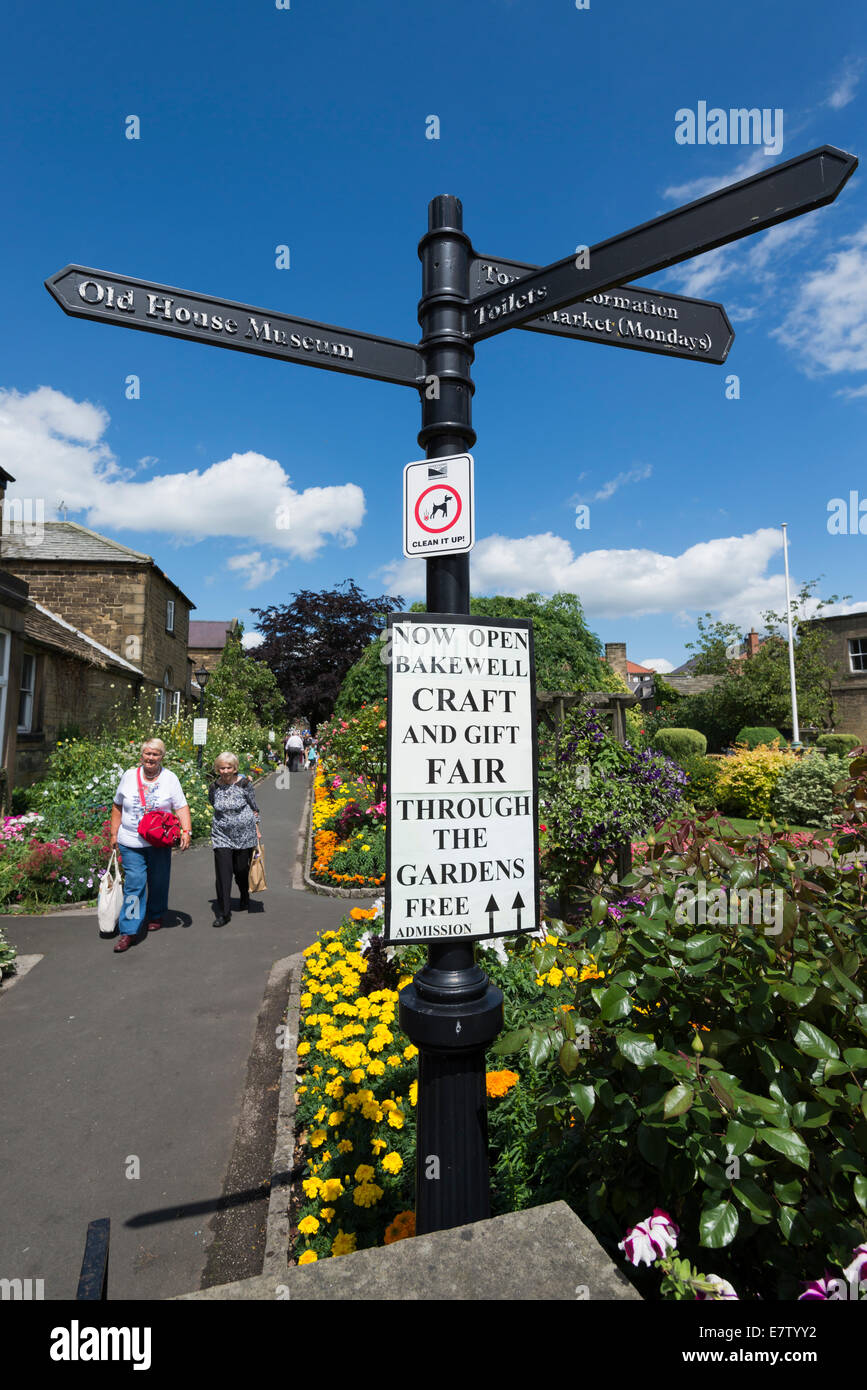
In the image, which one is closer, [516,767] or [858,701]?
[516,767]

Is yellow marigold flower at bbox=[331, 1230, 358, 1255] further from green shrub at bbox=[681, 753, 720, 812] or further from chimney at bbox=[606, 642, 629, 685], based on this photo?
chimney at bbox=[606, 642, 629, 685]

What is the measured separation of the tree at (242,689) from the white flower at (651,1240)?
106 ft

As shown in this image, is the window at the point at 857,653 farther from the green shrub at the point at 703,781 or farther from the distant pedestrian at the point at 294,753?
the distant pedestrian at the point at 294,753

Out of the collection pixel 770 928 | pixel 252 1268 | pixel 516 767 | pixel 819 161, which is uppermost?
pixel 819 161

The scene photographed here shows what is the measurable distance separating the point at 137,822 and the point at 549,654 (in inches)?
735

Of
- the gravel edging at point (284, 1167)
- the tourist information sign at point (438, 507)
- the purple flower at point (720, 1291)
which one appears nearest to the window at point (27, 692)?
the gravel edging at point (284, 1167)

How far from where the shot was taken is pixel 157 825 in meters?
6.29

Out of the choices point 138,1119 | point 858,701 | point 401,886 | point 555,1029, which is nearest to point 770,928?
point 555,1029

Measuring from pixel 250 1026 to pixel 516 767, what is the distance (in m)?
4.04

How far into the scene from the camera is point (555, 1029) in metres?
1.84

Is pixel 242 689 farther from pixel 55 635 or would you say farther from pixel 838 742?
pixel 838 742

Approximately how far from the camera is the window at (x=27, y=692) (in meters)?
12.1

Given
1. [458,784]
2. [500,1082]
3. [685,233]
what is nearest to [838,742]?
[500,1082]
